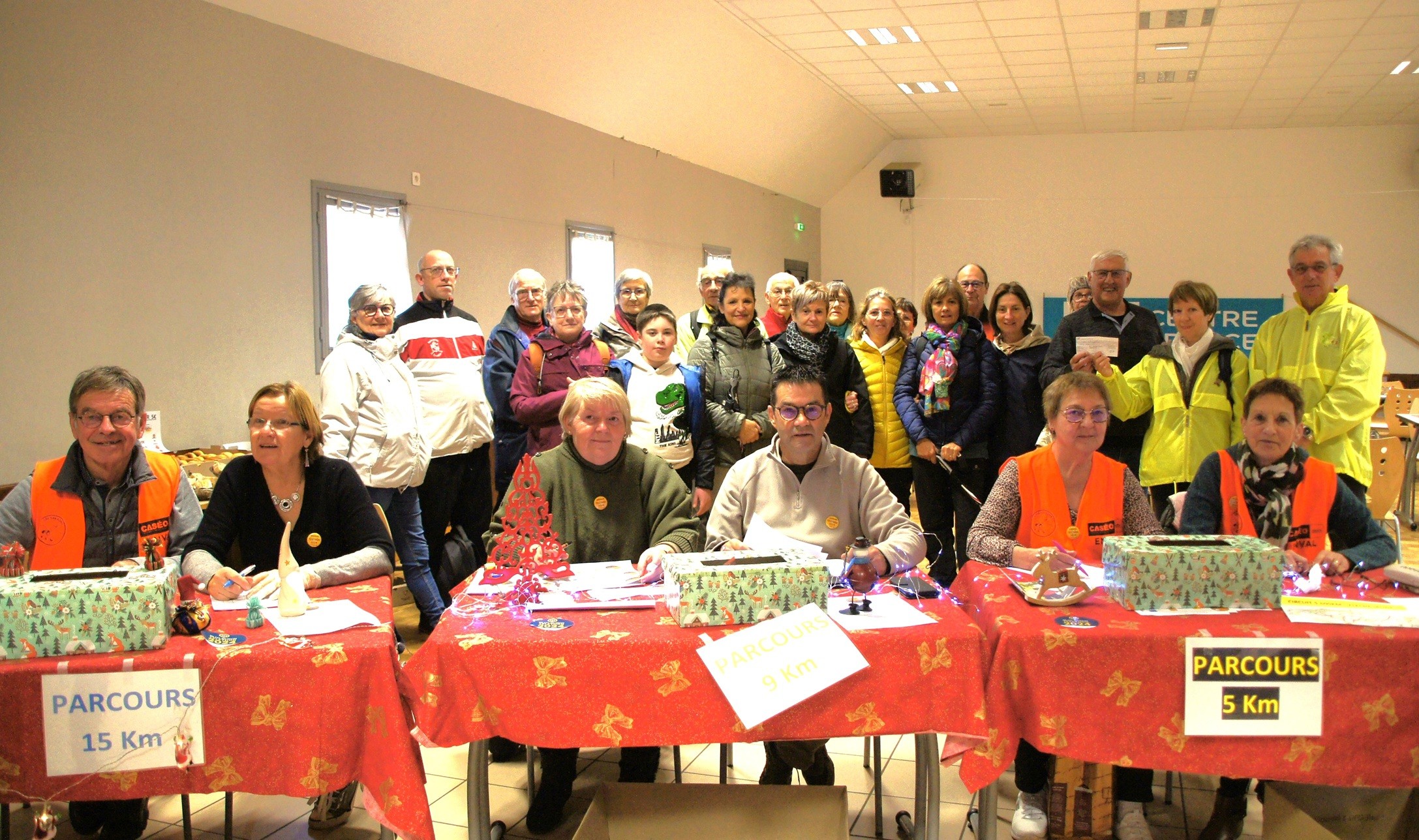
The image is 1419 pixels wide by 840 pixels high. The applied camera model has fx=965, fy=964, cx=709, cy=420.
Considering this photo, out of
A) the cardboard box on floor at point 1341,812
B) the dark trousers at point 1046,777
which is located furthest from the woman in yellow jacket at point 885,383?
the cardboard box on floor at point 1341,812

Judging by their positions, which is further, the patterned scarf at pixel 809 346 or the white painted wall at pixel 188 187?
the patterned scarf at pixel 809 346

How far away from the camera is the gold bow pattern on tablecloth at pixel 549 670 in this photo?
1.88 metres

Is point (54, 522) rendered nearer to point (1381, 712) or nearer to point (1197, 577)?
point (1197, 577)

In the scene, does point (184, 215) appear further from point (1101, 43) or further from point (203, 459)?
point (1101, 43)

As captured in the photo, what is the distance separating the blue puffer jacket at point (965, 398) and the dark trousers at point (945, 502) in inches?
4.1

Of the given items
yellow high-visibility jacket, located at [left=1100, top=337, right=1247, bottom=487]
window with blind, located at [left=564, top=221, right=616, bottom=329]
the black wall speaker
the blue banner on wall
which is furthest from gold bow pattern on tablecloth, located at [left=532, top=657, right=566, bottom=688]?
the black wall speaker

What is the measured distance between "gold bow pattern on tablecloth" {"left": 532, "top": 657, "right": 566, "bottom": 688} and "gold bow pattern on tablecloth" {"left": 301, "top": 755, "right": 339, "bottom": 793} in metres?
0.42

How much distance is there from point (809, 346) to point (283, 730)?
2.62 m

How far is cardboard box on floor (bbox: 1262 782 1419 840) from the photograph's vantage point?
195 cm

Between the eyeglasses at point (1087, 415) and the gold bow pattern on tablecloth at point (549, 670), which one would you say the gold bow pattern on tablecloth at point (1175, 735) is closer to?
the eyeglasses at point (1087, 415)

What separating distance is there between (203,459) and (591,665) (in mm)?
2662

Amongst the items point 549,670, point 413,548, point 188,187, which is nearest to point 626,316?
point 413,548

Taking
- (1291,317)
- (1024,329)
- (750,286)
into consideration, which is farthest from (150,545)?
(1291,317)

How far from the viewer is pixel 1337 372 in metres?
3.34
